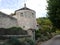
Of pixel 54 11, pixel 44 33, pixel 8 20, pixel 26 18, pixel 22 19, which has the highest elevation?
pixel 54 11

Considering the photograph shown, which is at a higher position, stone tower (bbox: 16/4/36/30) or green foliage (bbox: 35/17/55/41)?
stone tower (bbox: 16/4/36/30)

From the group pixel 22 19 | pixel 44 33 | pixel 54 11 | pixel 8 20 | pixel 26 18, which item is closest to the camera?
pixel 54 11

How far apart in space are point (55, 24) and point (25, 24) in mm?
12823

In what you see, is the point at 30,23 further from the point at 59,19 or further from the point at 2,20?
the point at 59,19

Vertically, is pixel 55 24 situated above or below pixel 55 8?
below

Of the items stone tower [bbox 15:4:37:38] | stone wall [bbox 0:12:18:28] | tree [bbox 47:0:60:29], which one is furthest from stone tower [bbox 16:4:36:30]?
tree [bbox 47:0:60:29]

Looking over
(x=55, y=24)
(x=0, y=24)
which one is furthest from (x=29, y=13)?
(x=55, y=24)

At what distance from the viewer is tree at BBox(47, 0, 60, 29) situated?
3170cm

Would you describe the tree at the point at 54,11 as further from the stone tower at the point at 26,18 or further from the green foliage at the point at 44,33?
the stone tower at the point at 26,18

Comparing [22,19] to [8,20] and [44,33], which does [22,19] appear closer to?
[8,20]

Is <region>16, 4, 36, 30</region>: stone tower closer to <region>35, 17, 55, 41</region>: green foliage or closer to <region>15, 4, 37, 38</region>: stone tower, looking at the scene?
<region>15, 4, 37, 38</region>: stone tower

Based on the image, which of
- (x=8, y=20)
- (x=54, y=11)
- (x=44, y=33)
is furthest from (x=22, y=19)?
(x=54, y=11)

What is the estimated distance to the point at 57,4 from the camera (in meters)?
31.5

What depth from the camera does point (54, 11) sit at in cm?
3309
